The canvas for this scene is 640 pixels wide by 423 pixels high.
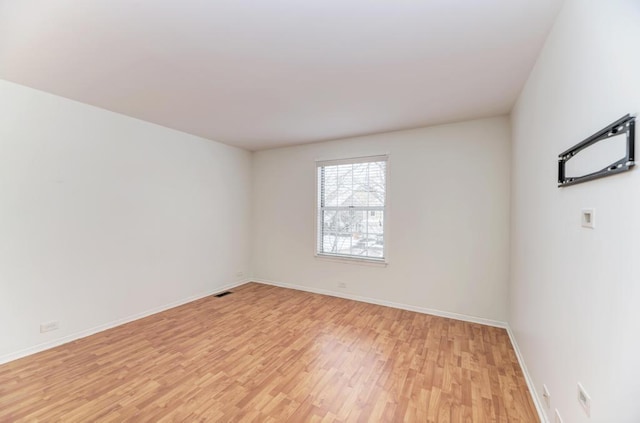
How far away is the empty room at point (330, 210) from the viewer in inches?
51.8

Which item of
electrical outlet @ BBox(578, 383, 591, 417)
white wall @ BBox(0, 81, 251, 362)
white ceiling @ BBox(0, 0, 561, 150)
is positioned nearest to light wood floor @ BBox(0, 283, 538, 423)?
white wall @ BBox(0, 81, 251, 362)

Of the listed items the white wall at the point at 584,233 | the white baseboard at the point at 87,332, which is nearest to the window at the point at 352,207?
the white wall at the point at 584,233

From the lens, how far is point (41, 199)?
262 centimetres

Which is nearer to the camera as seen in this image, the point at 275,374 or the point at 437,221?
the point at 275,374

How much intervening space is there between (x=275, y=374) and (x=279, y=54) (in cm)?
261

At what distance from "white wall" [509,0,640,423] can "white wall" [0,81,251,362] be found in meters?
4.22

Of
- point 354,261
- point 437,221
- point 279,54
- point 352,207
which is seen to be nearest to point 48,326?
point 279,54

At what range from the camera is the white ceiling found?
Answer: 1.52 metres

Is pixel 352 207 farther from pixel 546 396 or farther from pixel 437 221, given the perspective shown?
pixel 546 396

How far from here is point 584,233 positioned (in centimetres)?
125

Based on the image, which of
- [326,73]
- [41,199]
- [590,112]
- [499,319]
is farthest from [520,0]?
[41,199]

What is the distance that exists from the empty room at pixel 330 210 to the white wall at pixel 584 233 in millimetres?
14

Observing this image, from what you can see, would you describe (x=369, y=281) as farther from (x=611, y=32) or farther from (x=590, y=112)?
(x=611, y=32)

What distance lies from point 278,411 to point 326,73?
2641 millimetres
